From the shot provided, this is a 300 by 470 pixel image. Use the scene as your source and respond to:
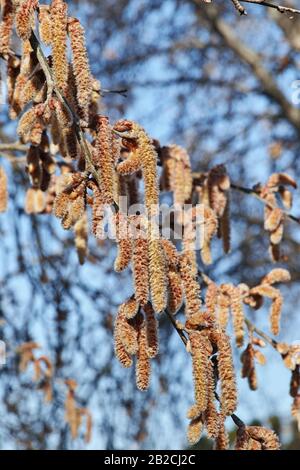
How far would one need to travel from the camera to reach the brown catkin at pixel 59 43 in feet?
5.45

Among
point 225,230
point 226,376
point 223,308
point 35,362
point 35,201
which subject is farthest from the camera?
point 35,362

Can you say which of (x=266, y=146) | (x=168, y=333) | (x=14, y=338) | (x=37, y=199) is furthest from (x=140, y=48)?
(x=37, y=199)

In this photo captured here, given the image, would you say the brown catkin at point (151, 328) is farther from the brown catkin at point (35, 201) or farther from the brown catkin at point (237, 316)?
the brown catkin at point (35, 201)

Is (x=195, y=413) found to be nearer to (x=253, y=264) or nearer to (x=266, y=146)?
(x=253, y=264)

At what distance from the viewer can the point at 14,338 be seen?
14.2 ft

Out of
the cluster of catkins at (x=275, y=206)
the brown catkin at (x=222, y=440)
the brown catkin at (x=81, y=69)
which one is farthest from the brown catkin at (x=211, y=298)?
the brown catkin at (x=81, y=69)

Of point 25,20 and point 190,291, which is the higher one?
point 25,20

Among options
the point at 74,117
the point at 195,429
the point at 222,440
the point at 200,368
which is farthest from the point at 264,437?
the point at 74,117

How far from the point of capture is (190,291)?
1.64 m

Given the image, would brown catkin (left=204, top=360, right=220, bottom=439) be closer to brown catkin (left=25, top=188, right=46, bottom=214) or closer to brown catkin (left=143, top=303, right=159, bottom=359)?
brown catkin (left=143, top=303, right=159, bottom=359)

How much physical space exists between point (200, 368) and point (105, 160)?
1.53 feet

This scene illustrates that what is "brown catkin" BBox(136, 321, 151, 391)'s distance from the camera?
1.49 meters

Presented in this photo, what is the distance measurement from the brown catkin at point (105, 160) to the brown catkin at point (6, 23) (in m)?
0.49

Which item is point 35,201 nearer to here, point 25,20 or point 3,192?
point 3,192
